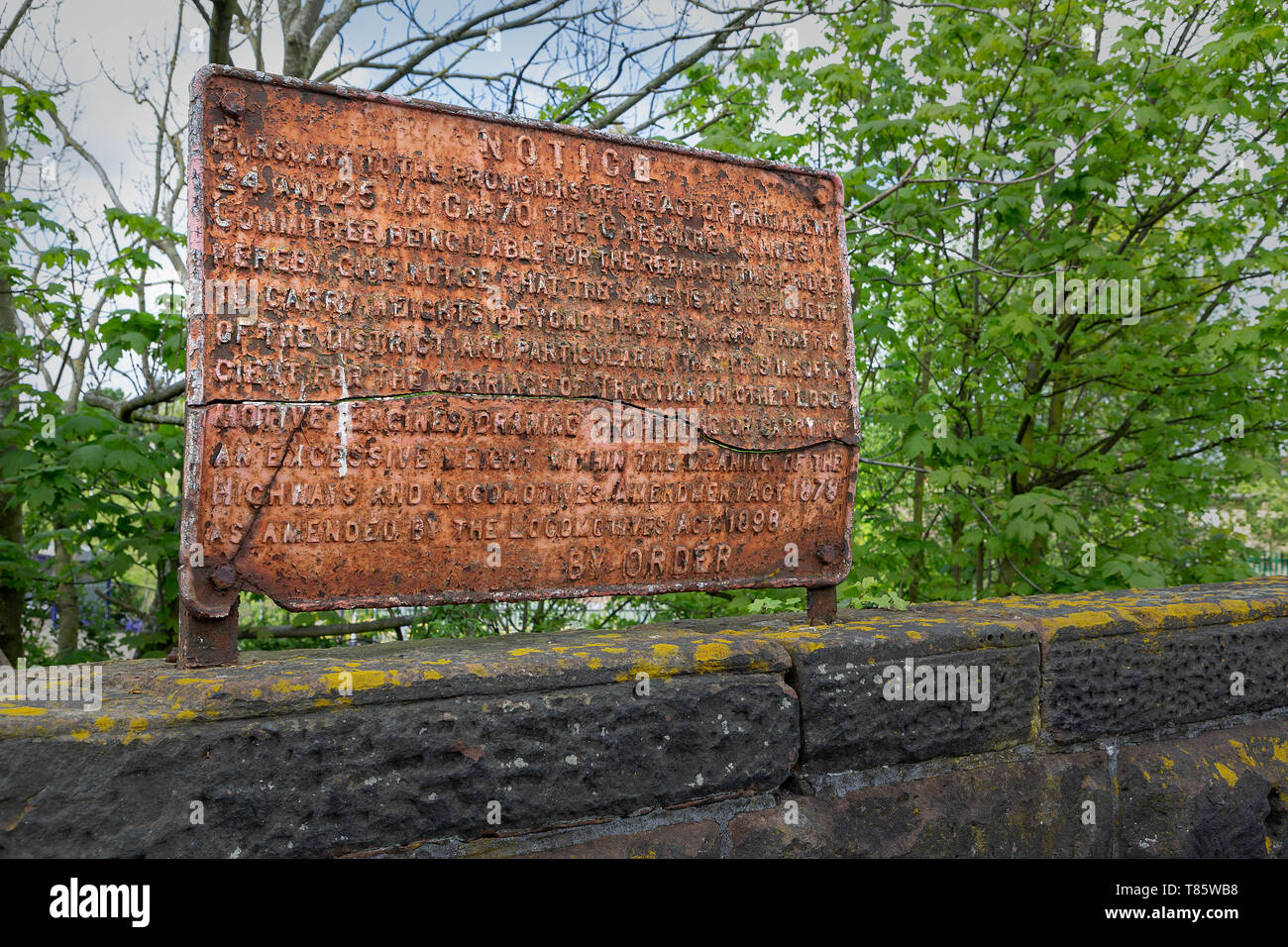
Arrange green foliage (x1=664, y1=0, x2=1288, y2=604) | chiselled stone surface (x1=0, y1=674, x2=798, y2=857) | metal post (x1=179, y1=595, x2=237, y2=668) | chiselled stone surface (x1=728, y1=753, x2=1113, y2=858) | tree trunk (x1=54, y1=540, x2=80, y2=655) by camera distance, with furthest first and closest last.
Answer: tree trunk (x1=54, y1=540, x2=80, y2=655), green foliage (x1=664, y1=0, x2=1288, y2=604), chiselled stone surface (x1=728, y1=753, x2=1113, y2=858), metal post (x1=179, y1=595, x2=237, y2=668), chiselled stone surface (x1=0, y1=674, x2=798, y2=857)

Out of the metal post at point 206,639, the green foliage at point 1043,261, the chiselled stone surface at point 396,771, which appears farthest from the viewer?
the green foliage at point 1043,261

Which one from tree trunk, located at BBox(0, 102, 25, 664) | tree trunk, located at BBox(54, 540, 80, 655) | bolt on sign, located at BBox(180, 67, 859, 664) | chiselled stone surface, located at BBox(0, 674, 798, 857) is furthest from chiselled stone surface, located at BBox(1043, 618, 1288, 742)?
tree trunk, located at BBox(54, 540, 80, 655)

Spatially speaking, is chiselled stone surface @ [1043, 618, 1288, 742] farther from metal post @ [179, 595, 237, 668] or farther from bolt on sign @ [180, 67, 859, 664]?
metal post @ [179, 595, 237, 668]

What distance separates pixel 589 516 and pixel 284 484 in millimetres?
700

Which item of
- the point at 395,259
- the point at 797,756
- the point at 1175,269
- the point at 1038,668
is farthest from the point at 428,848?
the point at 1175,269

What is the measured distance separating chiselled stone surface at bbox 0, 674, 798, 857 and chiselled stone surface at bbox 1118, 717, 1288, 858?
1185 mm

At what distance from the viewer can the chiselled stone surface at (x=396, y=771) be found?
1519mm

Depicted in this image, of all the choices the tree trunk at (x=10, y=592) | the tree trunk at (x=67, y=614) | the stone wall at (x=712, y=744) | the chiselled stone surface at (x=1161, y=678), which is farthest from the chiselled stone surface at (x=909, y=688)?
the tree trunk at (x=67, y=614)

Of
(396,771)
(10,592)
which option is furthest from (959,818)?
(10,592)

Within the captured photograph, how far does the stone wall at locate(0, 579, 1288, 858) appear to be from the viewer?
5.24 feet

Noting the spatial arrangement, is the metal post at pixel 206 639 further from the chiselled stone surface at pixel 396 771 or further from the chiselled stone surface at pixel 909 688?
the chiselled stone surface at pixel 909 688

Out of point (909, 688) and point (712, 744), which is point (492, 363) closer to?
point (712, 744)

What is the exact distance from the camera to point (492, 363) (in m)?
2.05

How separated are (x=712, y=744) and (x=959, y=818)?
2.46ft
